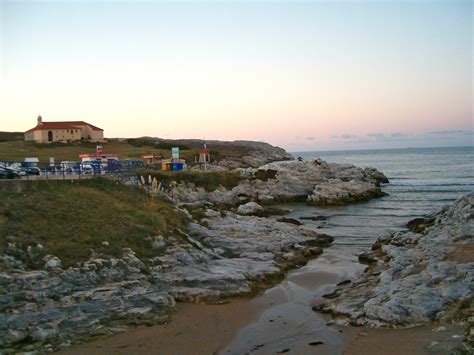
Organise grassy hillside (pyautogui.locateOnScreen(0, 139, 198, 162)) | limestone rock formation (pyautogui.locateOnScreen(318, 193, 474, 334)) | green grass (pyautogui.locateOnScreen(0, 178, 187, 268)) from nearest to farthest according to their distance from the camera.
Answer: limestone rock formation (pyautogui.locateOnScreen(318, 193, 474, 334)) < green grass (pyautogui.locateOnScreen(0, 178, 187, 268)) < grassy hillside (pyautogui.locateOnScreen(0, 139, 198, 162))

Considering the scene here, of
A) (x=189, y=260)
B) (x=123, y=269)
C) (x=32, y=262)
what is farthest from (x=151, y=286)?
(x=32, y=262)

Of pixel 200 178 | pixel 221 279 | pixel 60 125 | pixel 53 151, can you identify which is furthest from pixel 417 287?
pixel 60 125

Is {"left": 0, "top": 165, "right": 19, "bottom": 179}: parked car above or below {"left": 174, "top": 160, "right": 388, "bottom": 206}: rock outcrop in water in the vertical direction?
above

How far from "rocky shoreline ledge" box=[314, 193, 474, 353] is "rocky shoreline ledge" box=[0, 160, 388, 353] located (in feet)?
13.6

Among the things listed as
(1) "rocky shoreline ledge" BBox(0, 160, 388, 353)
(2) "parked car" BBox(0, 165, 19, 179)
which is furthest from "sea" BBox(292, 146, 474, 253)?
(2) "parked car" BBox(0, 165, 19, 179)

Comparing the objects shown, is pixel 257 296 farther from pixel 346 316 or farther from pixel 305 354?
pixel 305 354

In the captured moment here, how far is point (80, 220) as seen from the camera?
21453 millimetres

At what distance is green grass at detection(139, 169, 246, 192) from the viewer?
4694 centimetres

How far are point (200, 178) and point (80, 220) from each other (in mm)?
28555

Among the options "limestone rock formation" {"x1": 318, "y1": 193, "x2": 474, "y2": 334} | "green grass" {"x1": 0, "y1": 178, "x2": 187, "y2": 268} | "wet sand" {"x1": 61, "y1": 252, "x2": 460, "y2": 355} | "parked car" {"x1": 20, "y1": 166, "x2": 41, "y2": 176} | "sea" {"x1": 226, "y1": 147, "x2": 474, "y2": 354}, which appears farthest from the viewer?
"parked car" {"x1": 20, "y1": 166, "x2": 41, "y2": 176}

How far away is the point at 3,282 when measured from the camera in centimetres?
1592

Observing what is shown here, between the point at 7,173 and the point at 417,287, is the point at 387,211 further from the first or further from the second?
the point at 7,173

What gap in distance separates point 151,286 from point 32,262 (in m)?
4.84

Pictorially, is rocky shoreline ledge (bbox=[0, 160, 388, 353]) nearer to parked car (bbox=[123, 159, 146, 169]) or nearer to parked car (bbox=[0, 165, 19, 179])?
parked car (bbox=[123, 159, 146, 169])
